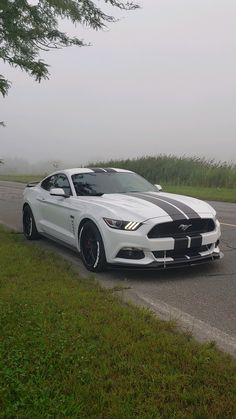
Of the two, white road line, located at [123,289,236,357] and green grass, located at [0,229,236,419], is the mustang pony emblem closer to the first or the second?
white road line, located at [123,289,236,357]

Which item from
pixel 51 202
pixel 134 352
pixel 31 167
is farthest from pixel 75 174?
pixel 31 167

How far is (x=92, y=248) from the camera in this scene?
623 cm

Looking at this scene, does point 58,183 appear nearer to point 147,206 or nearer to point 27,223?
point 27,223

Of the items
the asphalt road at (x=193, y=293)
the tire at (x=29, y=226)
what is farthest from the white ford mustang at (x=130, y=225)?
the tire at (x=29, y=226)

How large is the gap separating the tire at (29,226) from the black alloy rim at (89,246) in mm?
2325

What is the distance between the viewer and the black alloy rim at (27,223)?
28.6 feet

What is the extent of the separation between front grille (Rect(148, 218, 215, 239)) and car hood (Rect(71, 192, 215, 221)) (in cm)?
7

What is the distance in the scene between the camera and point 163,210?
235 inches

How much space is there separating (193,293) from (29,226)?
4.36 m

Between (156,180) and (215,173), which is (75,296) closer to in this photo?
(215,173)

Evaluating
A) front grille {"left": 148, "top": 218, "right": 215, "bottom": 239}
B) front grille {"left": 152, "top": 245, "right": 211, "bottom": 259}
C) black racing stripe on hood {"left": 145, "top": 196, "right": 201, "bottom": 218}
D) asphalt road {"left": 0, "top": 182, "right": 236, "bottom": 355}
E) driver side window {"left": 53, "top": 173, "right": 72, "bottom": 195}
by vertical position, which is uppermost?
driver side window {"left": 53, "top": 173, "right": 72, "bottom": 195}

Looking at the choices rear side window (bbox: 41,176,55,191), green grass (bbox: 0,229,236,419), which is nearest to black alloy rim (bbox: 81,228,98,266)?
green grass (bbox: 0,229,236,419)

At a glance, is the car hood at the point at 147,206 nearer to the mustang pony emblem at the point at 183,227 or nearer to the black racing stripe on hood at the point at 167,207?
the black racing stripe on hood at the point at 167,207

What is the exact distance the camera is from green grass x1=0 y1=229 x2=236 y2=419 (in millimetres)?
2791
